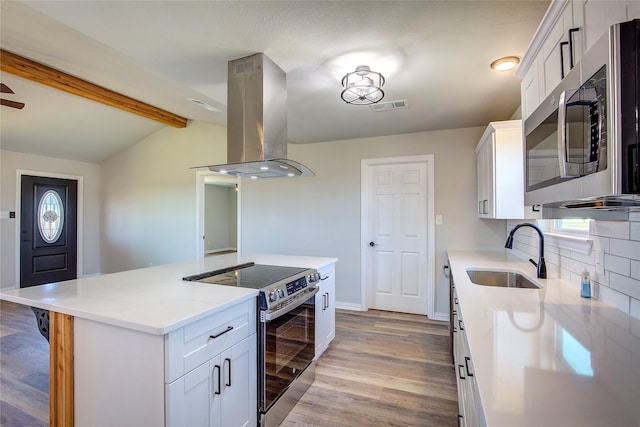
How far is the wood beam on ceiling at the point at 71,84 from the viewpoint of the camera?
3307 mm

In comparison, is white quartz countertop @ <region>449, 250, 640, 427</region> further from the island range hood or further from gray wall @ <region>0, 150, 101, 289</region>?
gray wall @ <region>0, 150, 101, 289</region>

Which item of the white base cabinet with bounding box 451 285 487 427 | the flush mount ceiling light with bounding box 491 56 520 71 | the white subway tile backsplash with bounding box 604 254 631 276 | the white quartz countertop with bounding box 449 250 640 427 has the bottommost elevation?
the white base cabinet with bounding box 451 285 487 427

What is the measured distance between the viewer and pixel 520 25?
1691 mm

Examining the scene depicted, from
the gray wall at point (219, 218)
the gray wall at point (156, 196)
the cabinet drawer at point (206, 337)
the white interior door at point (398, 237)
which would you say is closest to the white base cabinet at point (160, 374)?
the cabinet drawer at point (206, 337)

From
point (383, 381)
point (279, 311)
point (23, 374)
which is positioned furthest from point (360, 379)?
point (23, 374)

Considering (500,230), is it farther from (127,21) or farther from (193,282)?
(127,21)

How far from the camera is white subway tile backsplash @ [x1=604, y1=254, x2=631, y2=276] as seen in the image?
4.38 ft

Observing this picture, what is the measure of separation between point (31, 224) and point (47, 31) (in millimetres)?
4401

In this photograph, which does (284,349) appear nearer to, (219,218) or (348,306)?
(348,306)

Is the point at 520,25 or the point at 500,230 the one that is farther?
the point at 500,230

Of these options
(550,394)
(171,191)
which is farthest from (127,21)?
(171,191)

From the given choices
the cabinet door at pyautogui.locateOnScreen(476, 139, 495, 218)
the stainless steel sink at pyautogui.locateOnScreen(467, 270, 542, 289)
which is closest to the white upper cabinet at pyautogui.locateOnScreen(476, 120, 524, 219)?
the cabinet door at pyautogui.locateOnScreen(476, 139, 495, 218)

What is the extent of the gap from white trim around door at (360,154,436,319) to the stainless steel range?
1.80 metres

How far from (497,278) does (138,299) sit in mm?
2516
